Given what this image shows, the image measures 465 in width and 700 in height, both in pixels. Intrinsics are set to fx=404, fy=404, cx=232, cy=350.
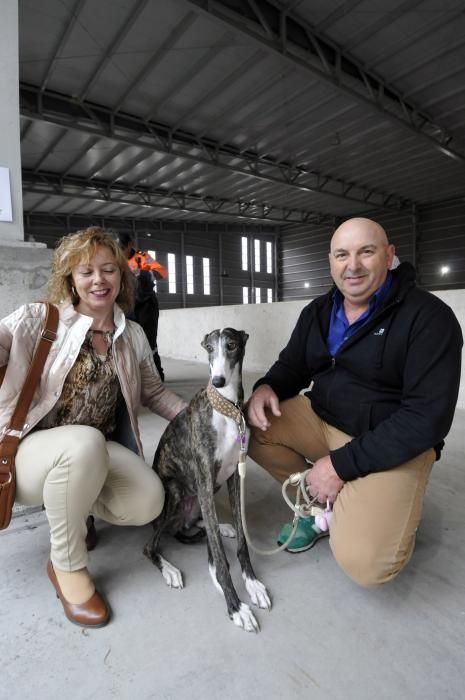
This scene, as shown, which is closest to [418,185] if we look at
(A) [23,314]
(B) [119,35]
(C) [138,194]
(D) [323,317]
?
(C) [138,194]

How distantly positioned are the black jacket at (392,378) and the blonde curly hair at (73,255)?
37.5 inches

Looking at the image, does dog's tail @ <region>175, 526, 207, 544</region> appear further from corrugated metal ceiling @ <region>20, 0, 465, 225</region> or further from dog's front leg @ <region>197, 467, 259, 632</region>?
corrugated metal ceiling @ <region>20, 0, 465, 225</region>

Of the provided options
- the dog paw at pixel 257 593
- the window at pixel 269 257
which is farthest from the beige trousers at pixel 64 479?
the window at pixel 269 257

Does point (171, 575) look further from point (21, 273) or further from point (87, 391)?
point (21, 273)

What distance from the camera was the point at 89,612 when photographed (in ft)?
4.37

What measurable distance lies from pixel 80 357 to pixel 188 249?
646 inches

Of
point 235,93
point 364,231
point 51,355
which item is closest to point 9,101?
point 51,355

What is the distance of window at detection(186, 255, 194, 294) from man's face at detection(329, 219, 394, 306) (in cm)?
1619

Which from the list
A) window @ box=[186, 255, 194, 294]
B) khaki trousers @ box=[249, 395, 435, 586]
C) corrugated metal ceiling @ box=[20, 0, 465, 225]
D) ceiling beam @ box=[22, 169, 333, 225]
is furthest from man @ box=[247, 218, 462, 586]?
window @ box=[186, 255, 194, 294]

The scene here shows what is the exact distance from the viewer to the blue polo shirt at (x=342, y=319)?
1.61m

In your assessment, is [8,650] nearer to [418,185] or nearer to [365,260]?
[365,260]

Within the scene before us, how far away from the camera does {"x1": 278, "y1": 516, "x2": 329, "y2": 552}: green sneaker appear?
1736 mm

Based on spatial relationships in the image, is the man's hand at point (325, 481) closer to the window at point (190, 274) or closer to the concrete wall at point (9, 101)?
the concrete wall at point (9, 101)

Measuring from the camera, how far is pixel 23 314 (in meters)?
1.49
